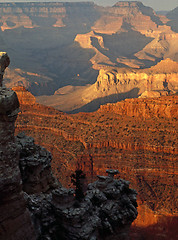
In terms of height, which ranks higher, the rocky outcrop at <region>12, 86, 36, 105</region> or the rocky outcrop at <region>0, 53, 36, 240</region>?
the rocky outcrop at <region>0, 53, 36, 240</region>

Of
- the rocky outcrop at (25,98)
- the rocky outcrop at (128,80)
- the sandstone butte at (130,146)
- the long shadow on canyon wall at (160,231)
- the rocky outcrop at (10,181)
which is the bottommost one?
the rocky outcrop at (128,80)

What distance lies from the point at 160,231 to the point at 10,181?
1192 inches

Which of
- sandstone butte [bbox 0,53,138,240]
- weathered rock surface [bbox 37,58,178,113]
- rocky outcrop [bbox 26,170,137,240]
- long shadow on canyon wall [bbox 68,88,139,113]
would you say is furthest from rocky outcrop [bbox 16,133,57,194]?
long shadow on canyon wall [bbox 68,88,139,113]

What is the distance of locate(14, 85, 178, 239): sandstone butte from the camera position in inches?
1848

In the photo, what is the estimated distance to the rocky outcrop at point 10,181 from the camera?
59.8ft

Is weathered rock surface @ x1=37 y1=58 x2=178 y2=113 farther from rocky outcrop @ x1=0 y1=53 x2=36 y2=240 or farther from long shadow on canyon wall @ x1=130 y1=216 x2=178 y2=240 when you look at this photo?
rocky outcrop @ x1=0 y1=53 x2=36 y2=240

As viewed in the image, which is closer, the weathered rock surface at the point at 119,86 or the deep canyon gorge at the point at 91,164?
the deep canyon gorge at the point at 91,164

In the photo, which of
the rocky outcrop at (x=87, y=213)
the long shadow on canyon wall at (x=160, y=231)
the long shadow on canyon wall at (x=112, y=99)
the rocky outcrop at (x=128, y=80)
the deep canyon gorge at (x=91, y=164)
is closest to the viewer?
the deep canyon gorge at (x=91, y=164)

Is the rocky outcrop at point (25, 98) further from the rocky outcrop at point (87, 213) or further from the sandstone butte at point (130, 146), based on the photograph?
the rocky outcrop at point (87, 213)

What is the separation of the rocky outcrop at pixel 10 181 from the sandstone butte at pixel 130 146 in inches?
999

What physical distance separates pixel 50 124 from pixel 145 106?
66.4 ft

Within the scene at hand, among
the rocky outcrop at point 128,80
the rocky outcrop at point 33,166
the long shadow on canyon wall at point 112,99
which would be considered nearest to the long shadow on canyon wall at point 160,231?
the rocky outcrop at point 33,166

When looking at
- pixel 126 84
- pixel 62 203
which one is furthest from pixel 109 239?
pixel 126 84

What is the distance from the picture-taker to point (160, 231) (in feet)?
141
